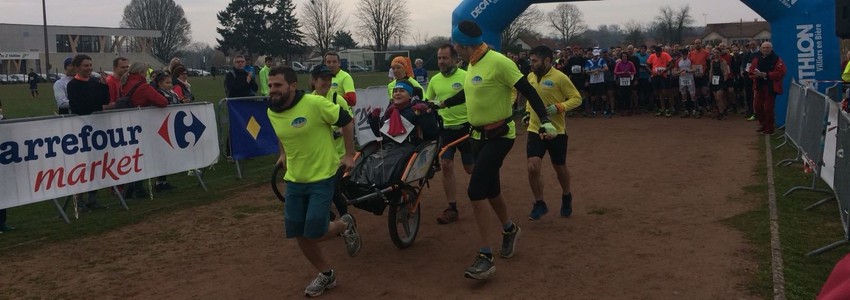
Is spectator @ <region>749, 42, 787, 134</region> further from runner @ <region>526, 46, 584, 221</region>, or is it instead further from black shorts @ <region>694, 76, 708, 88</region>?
runner @ <region>526, 46, 584, 221</region>

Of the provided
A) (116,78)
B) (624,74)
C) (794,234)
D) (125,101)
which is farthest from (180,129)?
(624,74)

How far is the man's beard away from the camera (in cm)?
527

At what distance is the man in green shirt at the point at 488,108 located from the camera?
5.80 metres

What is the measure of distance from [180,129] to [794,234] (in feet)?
25.0

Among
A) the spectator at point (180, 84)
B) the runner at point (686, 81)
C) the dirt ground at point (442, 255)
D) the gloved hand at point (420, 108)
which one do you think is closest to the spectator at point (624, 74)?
the runner at point (686, 81)

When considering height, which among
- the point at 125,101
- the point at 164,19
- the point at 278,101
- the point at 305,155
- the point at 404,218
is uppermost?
the point at 164,19

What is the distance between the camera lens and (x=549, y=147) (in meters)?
7.66

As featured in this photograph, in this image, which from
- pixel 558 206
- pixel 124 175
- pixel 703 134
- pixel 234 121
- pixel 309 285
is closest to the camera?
pixel 309 285

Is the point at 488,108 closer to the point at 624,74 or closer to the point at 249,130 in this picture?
the point at 249,130

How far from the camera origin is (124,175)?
8.98 m

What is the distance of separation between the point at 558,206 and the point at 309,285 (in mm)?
3761

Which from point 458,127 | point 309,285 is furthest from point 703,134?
point 309,285

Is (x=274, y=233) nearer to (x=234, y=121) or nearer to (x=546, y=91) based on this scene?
(x=546, y=91)

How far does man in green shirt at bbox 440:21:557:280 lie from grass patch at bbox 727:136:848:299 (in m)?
2.01
